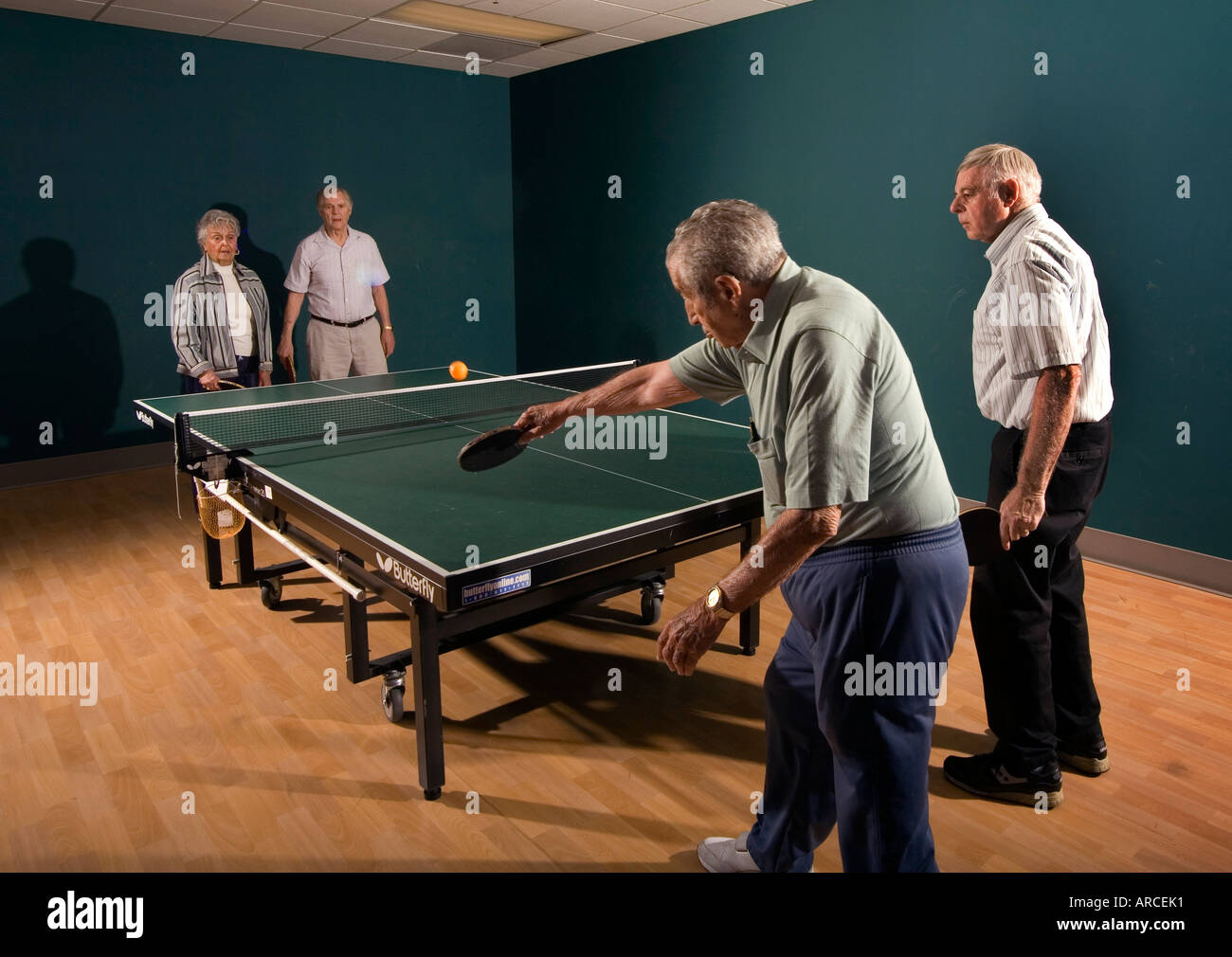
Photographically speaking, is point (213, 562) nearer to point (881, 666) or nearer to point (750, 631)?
point (750, 631)

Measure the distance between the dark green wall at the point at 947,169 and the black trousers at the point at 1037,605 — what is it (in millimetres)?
1939

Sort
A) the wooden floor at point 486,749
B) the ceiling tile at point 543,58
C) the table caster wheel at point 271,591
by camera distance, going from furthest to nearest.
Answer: the ceiling tile at point 543,58 < the table caster wheel at point 271,591 < the wooden floor at point 486,749

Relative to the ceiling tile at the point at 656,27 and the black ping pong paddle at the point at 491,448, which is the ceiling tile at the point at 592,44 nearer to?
the ceiling tile at the point at 656,27

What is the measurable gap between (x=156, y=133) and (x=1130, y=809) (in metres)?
6.51

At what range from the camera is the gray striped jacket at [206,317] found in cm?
486

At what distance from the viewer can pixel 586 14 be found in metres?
5.54

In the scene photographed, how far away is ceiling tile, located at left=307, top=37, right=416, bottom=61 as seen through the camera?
248 inches

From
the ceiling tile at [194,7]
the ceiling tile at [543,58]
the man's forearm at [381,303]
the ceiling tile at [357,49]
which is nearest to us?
the ceiling tile at [194,7]

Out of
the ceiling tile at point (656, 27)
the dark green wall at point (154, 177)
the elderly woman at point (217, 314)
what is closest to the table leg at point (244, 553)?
the elderly woman at point (217, 314)

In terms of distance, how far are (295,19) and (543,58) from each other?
1924 millimetres

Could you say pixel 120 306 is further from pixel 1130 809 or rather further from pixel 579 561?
pixel 1130 809

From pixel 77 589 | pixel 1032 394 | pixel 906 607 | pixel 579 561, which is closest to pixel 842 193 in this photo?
pixel 1032 394

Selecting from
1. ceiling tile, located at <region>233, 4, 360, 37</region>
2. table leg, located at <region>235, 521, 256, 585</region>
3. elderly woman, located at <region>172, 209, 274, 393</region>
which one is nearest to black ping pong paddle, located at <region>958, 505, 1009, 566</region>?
table leg, located at <region>235, 521, 256, 585</region>

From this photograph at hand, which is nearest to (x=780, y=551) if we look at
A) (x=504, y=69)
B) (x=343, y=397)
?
(x=343, y=397)
